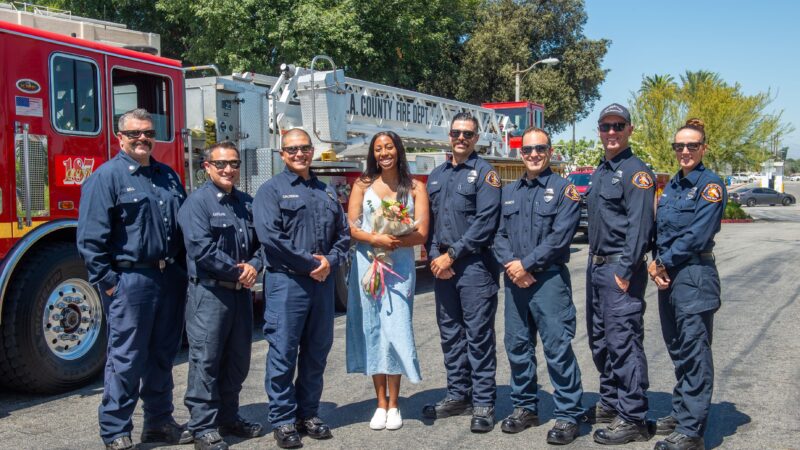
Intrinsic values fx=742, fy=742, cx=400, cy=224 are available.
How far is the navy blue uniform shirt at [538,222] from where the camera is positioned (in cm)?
468

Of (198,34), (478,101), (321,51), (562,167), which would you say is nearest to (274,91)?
(562,167)

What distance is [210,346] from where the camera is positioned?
4469 mm

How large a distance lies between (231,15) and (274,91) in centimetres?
1179

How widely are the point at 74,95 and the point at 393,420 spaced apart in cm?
368

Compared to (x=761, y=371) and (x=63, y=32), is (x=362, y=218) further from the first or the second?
(x=761, y=371)

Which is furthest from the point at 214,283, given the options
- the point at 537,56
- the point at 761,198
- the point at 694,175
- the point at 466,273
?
the point at 761,198

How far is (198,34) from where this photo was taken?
21484 mm

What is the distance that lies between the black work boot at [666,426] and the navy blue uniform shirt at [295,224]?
2299mm

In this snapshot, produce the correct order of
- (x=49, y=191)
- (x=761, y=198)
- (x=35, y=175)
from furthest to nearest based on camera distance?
(x=761, y=198) < (x=49, y=191) < (x=35, y=175)

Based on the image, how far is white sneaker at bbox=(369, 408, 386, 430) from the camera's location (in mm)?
4887

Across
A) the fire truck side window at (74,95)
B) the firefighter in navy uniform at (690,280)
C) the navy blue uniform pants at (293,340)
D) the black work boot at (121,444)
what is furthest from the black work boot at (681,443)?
the fire truck side window at (74,95)

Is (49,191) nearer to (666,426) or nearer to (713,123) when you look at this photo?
(666,426)

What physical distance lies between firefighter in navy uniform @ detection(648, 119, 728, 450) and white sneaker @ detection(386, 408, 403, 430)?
1627 mm

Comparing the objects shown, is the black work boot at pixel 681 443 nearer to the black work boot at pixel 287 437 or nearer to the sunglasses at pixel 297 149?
the black work boot at pixel 287 437
